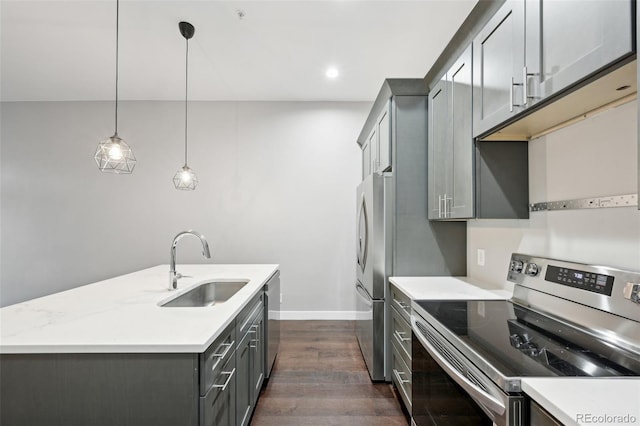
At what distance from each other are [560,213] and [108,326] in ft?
6.95

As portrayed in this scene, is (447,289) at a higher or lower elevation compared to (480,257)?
lower

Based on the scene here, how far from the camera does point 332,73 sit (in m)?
3.22

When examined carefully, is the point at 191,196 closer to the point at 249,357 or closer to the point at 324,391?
the point at 249,357

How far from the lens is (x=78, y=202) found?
3980 millimetres

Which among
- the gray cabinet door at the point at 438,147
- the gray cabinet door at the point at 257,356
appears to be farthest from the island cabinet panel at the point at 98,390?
the gray cabinet door at the point at 438,147

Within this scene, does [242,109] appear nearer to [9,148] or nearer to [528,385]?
[9,148]

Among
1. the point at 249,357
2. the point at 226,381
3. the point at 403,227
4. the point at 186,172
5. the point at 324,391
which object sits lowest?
the point at 324,391

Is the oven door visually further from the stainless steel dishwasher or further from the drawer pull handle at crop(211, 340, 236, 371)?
the stainless steel dishwasher

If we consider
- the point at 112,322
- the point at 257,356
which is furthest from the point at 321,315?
the point at 112,322

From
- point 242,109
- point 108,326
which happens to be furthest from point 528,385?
point 242,109

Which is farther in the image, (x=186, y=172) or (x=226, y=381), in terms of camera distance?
(x=186, y=172)

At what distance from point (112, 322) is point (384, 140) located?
7.32 feet

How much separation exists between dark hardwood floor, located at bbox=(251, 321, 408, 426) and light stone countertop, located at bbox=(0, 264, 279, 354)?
92cm

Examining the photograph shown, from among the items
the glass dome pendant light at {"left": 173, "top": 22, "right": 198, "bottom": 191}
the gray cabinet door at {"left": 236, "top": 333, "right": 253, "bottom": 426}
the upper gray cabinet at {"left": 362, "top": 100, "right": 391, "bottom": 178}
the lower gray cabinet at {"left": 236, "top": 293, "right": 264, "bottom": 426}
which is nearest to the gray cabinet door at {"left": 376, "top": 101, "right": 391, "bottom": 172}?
the upper gray cabinet at {"left": 362, "top": 100, "right": 391, "bottom": 178}
